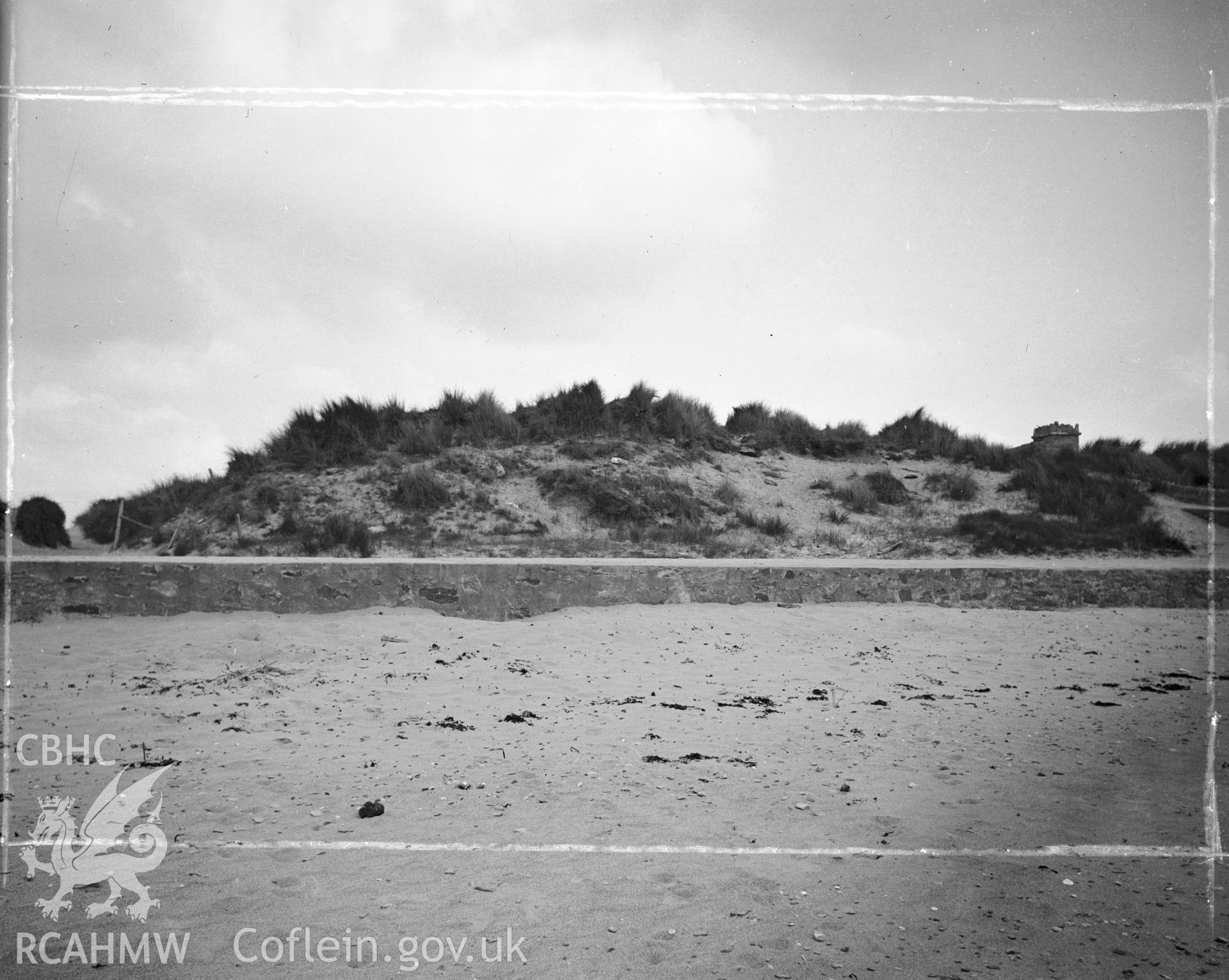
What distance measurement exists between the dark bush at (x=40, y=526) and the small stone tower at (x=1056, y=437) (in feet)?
67.2

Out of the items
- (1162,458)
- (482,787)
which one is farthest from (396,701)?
(1162,458)

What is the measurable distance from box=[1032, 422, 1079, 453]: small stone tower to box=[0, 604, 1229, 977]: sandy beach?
13.1 meters

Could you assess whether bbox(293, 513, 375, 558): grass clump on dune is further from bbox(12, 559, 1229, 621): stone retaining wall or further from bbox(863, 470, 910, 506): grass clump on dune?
bbox(863, 470, 910, 506): grass clump on dune

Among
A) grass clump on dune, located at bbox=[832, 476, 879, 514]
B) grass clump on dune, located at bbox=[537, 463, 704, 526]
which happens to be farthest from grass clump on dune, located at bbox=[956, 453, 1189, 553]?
grass clump on dune, located at bbox=[537, 463, 704, 526]

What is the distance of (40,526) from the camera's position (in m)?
15.4

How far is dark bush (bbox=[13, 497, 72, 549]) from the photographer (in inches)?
597

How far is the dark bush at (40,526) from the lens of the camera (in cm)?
1516

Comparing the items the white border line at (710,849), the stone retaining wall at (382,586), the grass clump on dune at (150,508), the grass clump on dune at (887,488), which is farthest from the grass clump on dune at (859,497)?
the white border line at (710,849)

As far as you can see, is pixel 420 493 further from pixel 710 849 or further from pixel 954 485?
pixel 710 849

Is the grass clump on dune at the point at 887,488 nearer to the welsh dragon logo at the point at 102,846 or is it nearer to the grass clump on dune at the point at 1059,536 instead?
the grass clump on dune at the point at 1059,536

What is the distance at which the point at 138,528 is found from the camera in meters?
14.9

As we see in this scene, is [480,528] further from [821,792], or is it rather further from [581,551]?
[821,792]

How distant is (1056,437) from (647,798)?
1838 cm

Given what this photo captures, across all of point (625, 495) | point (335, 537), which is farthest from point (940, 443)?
point (335, 537)
